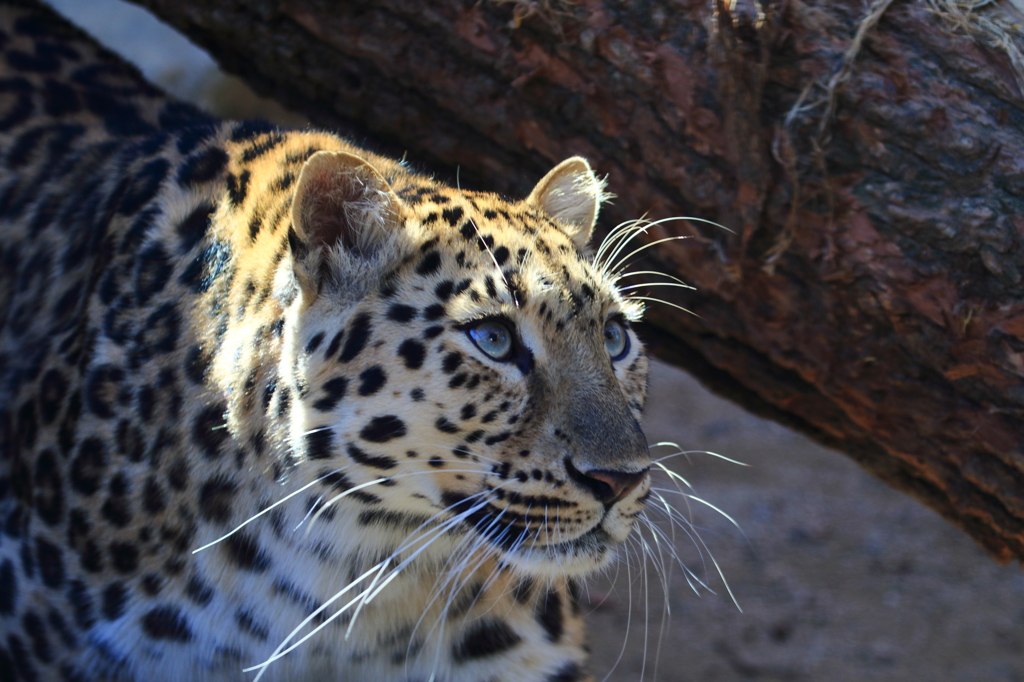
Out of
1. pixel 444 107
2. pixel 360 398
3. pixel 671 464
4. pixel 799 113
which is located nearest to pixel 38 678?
pixel 360 398

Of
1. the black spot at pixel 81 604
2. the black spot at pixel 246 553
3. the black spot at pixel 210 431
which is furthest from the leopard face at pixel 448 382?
the black spot at pixel 81 604

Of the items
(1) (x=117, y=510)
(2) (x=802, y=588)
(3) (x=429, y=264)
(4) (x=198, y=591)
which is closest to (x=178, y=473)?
(1) (x=117, y=510)

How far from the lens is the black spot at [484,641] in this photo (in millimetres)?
3295

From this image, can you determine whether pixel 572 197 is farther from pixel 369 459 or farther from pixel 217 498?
pixel 217 498

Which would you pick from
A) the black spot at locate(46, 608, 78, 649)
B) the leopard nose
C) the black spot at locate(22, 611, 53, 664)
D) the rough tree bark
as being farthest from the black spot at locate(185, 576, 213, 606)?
the rough tree bark

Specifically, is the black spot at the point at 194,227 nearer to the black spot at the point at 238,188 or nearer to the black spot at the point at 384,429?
the black spot at the point at 238,188

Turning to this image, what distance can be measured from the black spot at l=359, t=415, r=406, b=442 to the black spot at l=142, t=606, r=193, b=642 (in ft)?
3.38

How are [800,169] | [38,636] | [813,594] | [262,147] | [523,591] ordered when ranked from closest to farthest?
[38,636] < [523,591] < [262,147] < [800,169] < [813,594]

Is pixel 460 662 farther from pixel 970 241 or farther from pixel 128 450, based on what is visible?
pixel 970 241

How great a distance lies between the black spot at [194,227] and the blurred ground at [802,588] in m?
2.39

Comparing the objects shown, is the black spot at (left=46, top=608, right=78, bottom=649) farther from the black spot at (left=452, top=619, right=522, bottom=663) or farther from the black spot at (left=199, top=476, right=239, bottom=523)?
the black spot at (left=452, top=619, right=522, bottom=663)

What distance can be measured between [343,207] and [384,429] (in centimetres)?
67

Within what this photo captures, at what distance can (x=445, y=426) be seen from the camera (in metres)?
2.69

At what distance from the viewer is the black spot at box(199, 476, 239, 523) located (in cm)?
304
